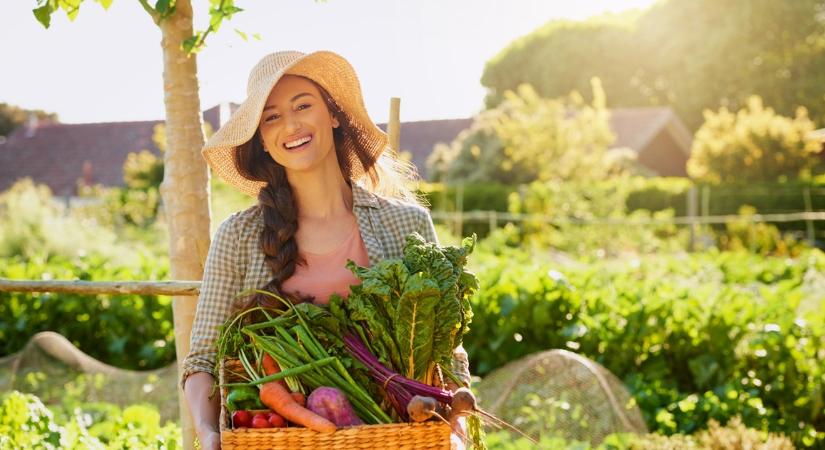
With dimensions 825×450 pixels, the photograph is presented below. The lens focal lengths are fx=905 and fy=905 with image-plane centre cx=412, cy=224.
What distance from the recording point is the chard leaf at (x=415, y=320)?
2025 mm

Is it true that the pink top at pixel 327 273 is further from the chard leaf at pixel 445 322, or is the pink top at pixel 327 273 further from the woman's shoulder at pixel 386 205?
the chard leaf at pixel 445 322

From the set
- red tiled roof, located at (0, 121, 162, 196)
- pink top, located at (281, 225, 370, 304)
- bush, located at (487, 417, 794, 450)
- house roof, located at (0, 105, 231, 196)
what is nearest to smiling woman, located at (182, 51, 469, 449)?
pink top, located at (281, 225, 370, 304)

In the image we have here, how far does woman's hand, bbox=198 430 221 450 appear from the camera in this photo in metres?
2.14

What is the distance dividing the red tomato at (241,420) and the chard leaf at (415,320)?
363mm

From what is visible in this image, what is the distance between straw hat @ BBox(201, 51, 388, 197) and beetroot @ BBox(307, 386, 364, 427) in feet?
2.66

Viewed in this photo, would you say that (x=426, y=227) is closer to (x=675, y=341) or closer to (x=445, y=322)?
(x=445, y=322)

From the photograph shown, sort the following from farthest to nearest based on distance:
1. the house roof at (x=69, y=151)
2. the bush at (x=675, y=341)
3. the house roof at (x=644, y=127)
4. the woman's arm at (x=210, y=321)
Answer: the house roof at (x=69, y=151) → the house roof at (x=644, y=127) → the bush at (x=675, y=341) → the woman's arm at (x=210, y=321)

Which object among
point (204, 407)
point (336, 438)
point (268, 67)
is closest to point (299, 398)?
point (336, 438)

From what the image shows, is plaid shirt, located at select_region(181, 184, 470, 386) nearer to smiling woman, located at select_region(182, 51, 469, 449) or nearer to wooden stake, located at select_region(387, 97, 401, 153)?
smiling woman, located at select_region(182, 51, 469, 449)

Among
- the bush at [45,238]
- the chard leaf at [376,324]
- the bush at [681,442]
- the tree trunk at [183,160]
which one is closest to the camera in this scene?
the chard leaf at [376,324]

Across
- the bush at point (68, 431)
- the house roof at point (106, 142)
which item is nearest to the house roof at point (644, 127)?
the house roof at point (106, 142)

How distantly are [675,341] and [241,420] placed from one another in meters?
3.76

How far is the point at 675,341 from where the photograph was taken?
5.22 meters

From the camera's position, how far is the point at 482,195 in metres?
18.7
